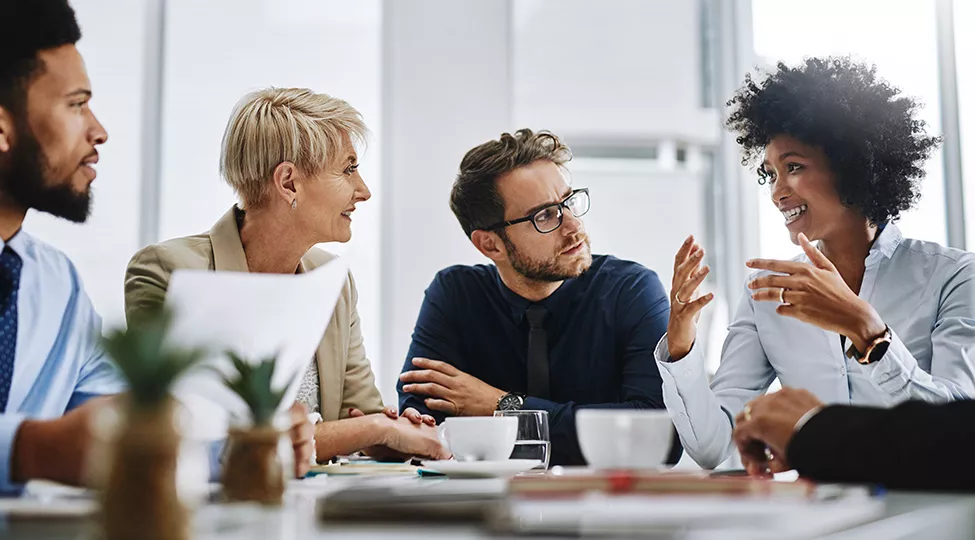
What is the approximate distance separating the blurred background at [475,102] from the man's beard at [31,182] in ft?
7.20

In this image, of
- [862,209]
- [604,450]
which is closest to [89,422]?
[604,450]

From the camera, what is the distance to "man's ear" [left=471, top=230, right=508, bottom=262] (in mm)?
2746

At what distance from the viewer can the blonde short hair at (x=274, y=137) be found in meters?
2.49

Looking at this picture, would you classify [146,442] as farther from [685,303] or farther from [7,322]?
[685,303]

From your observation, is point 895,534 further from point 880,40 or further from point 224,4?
point 880,40

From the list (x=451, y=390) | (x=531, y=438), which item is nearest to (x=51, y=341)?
(x=531, y=438)

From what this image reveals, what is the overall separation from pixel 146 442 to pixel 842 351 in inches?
71.5

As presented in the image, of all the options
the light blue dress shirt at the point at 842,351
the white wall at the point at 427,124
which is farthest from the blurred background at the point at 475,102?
the light blue dress shirt at the point at 842,351

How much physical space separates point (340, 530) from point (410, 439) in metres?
1.32

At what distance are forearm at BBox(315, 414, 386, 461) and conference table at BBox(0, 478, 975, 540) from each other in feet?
3.44

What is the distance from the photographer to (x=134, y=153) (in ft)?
12.5

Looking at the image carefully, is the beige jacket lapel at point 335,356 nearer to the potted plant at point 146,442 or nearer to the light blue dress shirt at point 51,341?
the light blue dress shirt at point 51,341

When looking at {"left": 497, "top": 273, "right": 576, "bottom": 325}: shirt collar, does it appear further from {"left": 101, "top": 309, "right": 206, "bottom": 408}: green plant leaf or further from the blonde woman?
{"left": 101, "top": 309, "right": 206, "bottom": 408}: green plant leaf

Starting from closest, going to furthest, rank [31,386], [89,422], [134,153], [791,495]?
[791,495]
[89,422]
[31,386]
[134,153]
